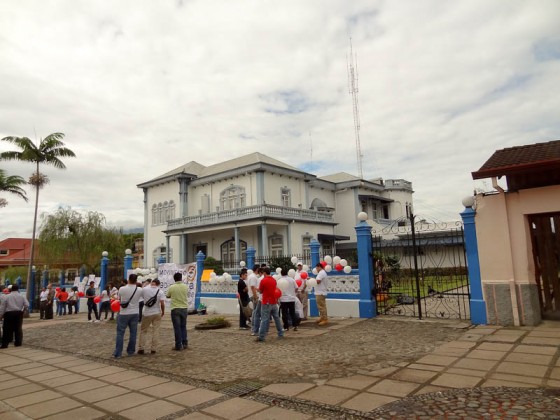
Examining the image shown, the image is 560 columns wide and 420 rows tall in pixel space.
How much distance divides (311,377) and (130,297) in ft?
13.6

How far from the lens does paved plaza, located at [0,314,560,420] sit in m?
4.15

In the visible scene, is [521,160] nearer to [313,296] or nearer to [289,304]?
[289,304]

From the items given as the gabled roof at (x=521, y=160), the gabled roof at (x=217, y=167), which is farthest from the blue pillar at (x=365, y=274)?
the gabled roof at (x=217, y=167)

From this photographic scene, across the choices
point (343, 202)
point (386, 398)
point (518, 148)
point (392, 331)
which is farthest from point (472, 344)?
point (343, 202)

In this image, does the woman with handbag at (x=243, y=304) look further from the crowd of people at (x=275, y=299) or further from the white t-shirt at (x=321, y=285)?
the white t-shirt at (x=321, y=285)

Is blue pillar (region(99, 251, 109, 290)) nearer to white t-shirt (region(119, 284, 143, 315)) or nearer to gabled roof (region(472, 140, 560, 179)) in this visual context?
white t-shirt (region(119, 284, 143, 315))

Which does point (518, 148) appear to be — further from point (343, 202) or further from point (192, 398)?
point (343, 202)

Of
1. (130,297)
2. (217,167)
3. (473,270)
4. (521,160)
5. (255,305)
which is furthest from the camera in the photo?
(217,167)

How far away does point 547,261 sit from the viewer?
28.9 feet

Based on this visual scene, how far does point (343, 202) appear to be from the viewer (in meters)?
32.6

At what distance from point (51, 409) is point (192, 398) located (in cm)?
174

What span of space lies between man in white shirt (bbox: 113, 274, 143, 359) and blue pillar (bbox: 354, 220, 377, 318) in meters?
5.92

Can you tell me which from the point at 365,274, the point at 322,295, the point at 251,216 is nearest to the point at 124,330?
the point at 322,295

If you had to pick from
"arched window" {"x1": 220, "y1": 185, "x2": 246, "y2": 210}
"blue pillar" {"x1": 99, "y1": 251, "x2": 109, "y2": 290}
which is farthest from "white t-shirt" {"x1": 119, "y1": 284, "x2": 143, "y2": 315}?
"arched window" {"x1": 220, "y1": 185, "x2": 246, "y2": 210}
